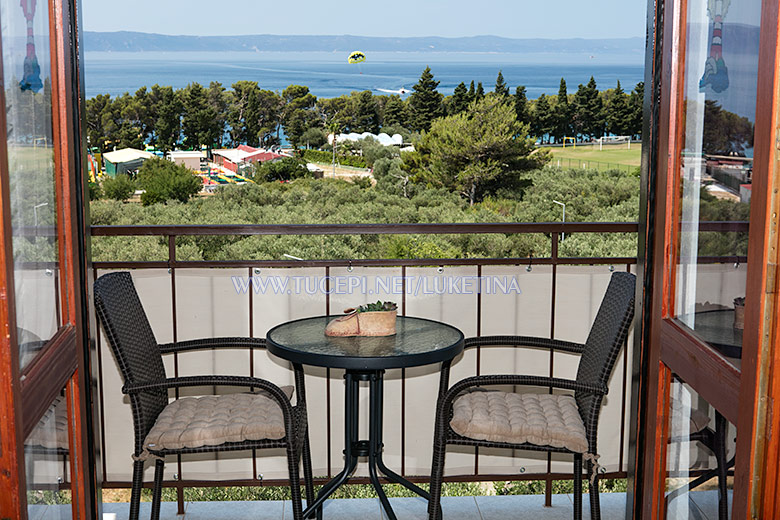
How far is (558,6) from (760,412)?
72.8ft

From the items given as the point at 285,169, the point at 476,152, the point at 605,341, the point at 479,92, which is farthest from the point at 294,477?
the point at 476,152

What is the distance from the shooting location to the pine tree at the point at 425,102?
72.6 feet

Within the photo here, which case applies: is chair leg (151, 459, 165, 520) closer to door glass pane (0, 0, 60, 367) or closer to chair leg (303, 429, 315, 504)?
chair leg (303, 429, 315, 504)

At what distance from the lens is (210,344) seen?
2.84 m

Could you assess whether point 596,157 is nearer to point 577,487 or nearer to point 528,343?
point 528,343

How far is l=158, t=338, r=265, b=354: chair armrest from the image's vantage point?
2803 mm

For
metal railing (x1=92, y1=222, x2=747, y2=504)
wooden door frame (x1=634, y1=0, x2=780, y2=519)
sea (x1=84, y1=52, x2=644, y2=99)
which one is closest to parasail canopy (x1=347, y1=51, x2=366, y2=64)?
sea (x1=84, y1=52, x2=644, y2=99)

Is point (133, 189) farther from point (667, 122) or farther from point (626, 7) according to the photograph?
point (667, 122)

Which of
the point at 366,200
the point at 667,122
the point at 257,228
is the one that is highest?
the point at 667,122

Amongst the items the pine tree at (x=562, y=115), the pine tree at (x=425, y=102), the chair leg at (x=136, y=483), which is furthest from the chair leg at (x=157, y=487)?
the pine tree at (x=425, y=102)

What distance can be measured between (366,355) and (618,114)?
19.6 meters

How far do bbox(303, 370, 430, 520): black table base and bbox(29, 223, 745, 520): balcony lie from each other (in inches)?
7.8

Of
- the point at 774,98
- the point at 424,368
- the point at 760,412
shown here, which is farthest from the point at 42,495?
the point at 424,368

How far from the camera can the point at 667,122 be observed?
6.36ft
